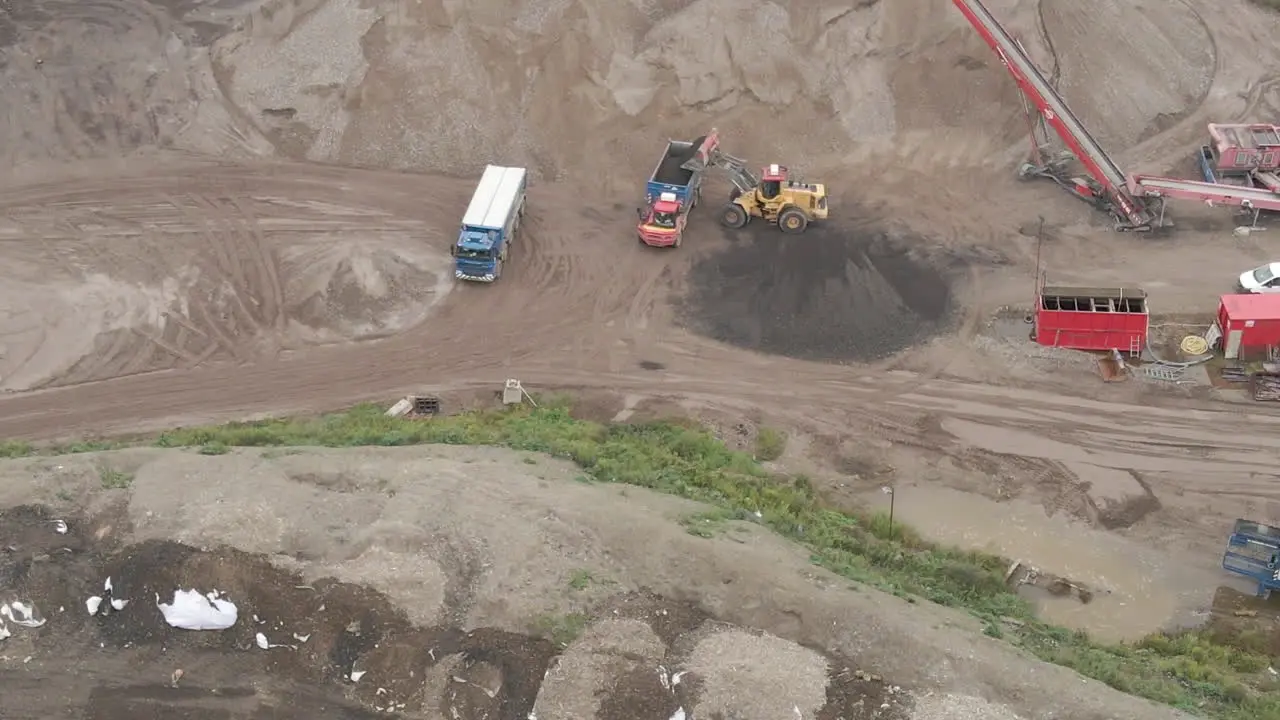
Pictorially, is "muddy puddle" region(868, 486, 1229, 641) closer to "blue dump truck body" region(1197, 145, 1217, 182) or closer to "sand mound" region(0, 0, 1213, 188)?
"sand mound" region(0, 0, 1213, 188)

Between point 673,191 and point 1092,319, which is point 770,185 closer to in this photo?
point 673,191

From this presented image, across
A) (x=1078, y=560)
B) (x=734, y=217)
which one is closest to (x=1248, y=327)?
(x=1078, y=560)

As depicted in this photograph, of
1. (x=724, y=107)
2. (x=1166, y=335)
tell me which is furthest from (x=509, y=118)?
(x=1166, y=335)

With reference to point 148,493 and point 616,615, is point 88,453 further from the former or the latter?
point 616,615

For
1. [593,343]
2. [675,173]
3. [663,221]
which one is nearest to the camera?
[593,343]

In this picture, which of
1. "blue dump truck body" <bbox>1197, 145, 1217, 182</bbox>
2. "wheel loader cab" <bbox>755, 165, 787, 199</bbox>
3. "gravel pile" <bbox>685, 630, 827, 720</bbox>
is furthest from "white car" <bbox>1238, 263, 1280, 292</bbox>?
"gravel pile" <bbox>685, 630, 827, 720</bbox>
